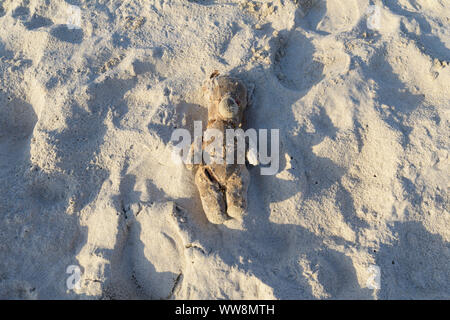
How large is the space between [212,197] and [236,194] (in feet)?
0.60

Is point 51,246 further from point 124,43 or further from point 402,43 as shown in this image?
point 402,43

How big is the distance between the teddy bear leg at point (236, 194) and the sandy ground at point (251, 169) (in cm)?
14

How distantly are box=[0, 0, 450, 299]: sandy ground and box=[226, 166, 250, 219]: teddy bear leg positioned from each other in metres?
0.14

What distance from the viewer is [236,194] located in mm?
2402

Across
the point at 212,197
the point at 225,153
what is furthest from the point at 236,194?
the point at 225,153

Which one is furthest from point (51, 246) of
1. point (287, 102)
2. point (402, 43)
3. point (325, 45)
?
point (402, 43)

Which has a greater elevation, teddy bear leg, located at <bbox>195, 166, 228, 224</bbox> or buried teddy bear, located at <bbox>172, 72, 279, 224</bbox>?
buried teddy bear, located at <bbox>172, 72, 279, 224</bbox>

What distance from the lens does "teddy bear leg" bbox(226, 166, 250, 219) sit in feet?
7.88

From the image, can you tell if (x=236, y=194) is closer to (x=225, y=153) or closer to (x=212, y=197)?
(x=212, y=197)

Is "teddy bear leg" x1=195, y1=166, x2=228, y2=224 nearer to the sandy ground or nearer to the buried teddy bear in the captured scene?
the buried teddy bear

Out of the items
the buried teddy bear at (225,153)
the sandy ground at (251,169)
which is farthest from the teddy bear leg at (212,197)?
the sandy ground at (251,169)

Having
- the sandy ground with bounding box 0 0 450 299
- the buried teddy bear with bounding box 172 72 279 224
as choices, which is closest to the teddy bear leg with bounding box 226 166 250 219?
the buried teddy bear with bounding box 172 72 279 224

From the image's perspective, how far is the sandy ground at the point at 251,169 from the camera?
242cm
